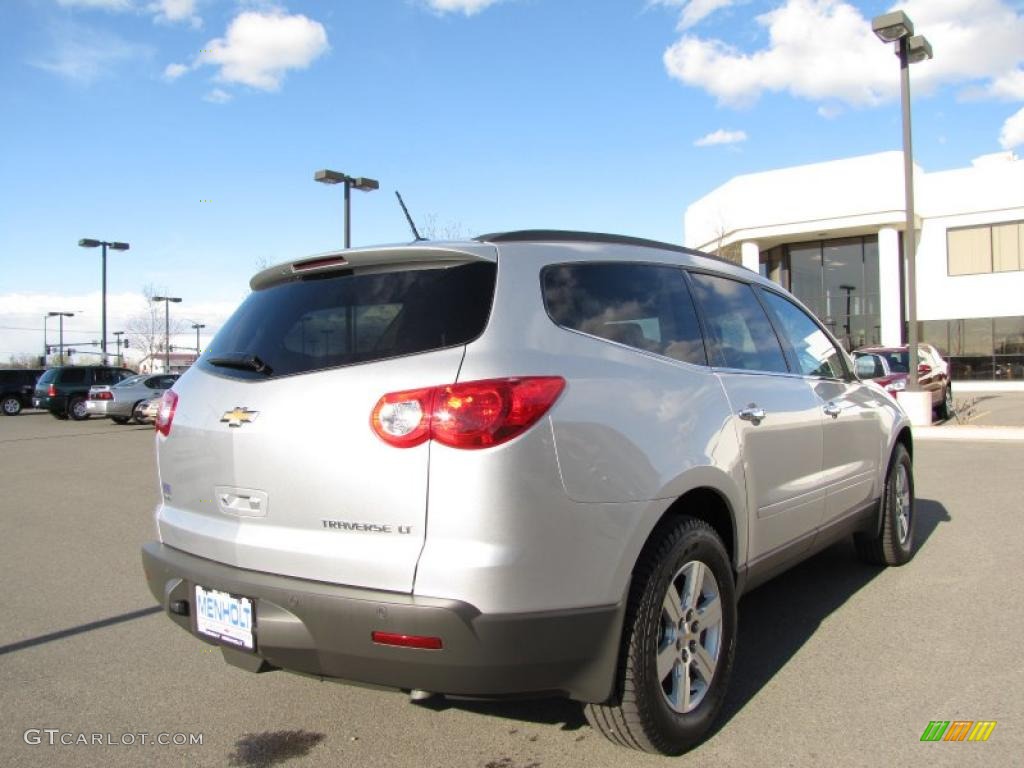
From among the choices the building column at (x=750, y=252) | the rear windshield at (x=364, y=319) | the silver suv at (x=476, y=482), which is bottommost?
the silver suv at (x=476, y=482)

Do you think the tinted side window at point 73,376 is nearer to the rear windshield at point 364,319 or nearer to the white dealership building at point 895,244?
the white dealership building at point 895,244

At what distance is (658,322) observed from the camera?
3.25m

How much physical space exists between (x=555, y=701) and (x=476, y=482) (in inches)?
58.7

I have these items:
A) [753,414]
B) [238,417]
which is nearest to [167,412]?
[238,417]

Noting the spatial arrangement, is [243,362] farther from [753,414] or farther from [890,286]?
[890,286]

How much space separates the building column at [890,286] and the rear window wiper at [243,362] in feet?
111

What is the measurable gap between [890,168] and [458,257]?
3401cm

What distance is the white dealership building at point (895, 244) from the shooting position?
3184cm

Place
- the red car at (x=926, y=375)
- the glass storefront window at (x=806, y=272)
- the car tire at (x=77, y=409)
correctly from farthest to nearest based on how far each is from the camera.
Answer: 1. the glass storefront window at (x=806, y=272)
2. the car tire at (x=77, y=409)
3. the red car at (x=926, y=375)

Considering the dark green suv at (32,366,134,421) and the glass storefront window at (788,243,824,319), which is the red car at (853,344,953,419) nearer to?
the glass storefront window at (788,243,824,319)

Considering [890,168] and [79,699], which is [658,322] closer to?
[79,699]

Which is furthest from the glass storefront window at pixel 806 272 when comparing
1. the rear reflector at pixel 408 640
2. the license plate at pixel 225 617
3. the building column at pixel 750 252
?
the rear reflector at pixel 408 640

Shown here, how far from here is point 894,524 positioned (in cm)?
527

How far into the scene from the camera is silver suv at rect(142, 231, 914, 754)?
238 cm
